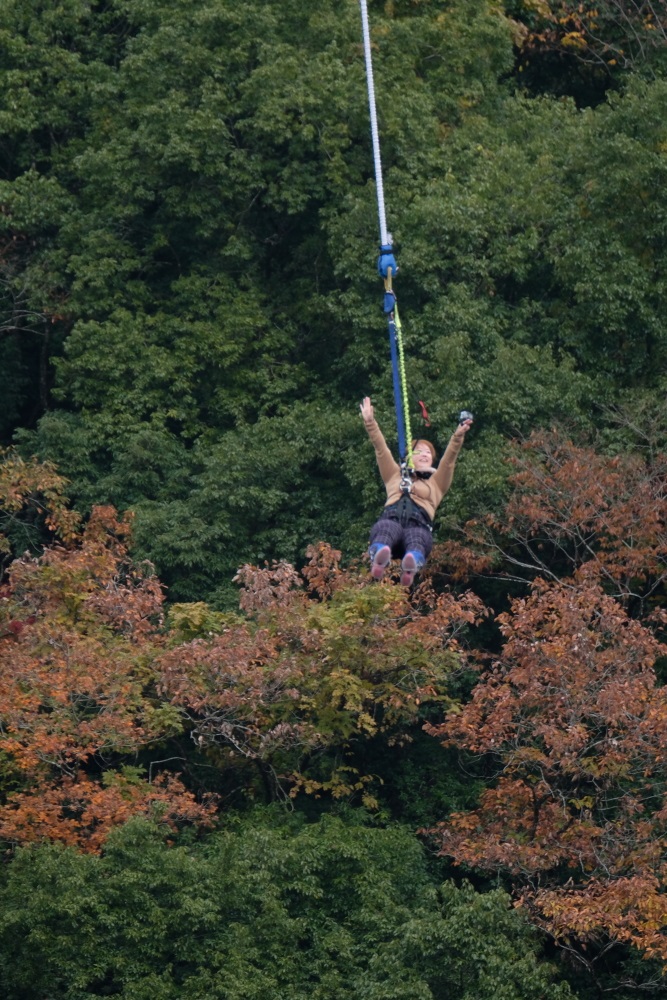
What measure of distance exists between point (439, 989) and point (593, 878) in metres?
1.41

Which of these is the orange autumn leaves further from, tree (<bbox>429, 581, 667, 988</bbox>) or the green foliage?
the green foliage

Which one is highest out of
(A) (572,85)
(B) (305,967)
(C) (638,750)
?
(A) (572,85)

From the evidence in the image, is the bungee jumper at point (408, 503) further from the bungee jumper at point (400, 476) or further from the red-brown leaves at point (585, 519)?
the red-brown leaves at point (585, 519)

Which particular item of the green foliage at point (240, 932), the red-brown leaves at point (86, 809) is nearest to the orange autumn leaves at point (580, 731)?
the green foliage at point (240, 932)

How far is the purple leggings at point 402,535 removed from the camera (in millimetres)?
11742

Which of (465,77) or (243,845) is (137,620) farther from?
(465,77)

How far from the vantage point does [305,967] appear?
45.1 ft

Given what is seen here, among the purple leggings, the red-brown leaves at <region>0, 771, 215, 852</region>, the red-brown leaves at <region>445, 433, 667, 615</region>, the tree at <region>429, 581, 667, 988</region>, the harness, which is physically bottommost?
the red-brown leaves at <region>0, 771, 215, 852</region>

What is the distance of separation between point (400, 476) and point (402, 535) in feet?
1.27

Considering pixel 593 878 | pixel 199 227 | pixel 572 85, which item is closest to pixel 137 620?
pixel 593 878

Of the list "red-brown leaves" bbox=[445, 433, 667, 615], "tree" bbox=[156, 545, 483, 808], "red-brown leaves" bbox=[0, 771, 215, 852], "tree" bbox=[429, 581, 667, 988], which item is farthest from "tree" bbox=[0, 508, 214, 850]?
"red-brown leaves" bbox=[445, 433, 667, 615]

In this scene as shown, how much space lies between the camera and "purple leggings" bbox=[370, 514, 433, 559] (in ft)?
38.5

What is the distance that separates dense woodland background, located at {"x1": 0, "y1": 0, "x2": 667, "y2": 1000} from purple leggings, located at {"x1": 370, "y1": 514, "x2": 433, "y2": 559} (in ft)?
9.45

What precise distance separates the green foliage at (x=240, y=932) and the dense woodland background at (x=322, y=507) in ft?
0.10
